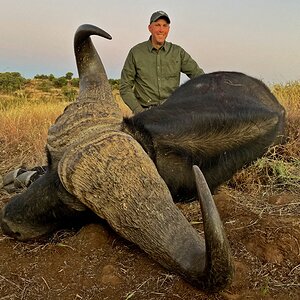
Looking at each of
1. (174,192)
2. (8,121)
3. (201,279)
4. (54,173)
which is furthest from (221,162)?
(8,121)

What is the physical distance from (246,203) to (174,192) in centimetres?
125

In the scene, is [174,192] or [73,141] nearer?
[73,141]

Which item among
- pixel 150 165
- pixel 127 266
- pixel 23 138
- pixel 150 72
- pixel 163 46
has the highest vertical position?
pixel 163 46

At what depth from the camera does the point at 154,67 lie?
7.40 m

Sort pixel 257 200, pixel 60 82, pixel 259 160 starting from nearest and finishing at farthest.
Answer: pixel 257 200
pixel 259 160
pixel 60 82

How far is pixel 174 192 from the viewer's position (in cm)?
335

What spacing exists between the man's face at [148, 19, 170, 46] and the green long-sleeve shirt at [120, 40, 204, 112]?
94mm

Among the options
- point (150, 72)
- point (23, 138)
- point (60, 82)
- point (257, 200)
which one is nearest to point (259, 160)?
point (257, 200)

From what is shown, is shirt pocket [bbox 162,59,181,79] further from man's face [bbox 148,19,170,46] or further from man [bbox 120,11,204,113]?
man's face [bbox 148,19,170,46]

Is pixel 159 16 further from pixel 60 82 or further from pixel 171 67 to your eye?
pixel 60 82

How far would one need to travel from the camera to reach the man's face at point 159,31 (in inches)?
289

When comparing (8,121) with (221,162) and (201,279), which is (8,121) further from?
(201,279)

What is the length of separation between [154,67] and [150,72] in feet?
0.29

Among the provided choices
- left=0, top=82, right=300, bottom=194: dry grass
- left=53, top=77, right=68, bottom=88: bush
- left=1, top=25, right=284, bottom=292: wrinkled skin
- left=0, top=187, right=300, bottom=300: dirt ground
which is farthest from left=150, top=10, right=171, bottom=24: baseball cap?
left=53, top=77, right=68, bottom=88: bush
